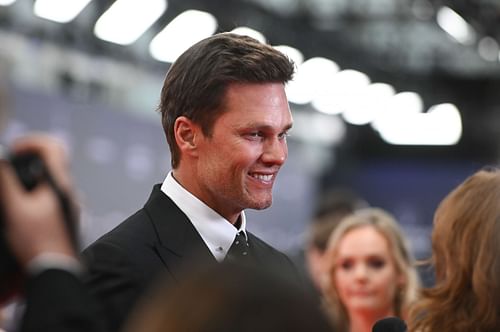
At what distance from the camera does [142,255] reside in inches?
86.7

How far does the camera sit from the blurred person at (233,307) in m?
1.02

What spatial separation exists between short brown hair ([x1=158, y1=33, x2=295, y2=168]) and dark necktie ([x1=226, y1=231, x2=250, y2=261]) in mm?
256

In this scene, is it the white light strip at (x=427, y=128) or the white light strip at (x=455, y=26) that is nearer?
the white light strip at (x=455, y=26)

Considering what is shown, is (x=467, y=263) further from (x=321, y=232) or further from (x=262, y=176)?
(x=321, y=232)

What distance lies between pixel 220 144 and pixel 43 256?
1.09 m

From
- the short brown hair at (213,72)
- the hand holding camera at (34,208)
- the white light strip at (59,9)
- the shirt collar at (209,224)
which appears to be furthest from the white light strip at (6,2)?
the hand holding camera at (34,208)

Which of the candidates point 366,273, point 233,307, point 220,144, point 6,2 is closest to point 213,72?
point 220,144

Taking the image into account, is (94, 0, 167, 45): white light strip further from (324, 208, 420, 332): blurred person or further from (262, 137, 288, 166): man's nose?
(262, 137, 288, 166): man's nose

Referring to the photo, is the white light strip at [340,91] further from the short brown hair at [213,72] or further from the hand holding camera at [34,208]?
the hand holding camera at [34,208]

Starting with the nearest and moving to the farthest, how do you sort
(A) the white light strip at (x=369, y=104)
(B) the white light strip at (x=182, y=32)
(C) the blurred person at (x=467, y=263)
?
(C) the blurred person at (x=467, y=263)
(B) the white light strip at (x=182, y=32)
(A) the white light strip at (x=369, y=104)

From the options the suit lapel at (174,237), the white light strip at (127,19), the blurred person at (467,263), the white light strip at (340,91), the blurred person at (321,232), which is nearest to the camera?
the blurred person at (467,263)

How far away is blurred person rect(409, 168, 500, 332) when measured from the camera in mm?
2145

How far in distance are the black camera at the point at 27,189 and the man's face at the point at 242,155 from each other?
1022 mm

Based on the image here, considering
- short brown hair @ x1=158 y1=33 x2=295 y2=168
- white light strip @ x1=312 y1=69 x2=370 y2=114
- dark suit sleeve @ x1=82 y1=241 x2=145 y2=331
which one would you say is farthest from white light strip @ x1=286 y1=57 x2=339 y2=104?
dark suit sleeve @ x1=82 y1=241 x2=145 y2=331
